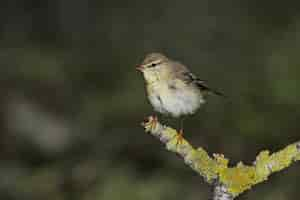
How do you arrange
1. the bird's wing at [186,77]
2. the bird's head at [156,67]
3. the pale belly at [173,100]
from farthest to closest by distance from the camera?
the bird's wing at [186,77] → the bird's head at [156,67] → the pale belly at [173,100]

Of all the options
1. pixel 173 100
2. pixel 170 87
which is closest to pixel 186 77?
pixel 170 87

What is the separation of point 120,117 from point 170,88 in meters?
2.85

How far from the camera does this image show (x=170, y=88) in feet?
18.1

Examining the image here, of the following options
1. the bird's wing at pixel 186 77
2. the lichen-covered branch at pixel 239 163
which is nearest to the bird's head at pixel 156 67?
the bird's wing at pixel 186 77

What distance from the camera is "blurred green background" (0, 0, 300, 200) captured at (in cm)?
706

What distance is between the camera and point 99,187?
6762 millimetres

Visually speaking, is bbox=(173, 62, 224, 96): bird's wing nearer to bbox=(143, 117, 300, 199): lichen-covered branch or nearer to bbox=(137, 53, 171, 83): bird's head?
bbox=(137, 53, 171, 83): bird's head

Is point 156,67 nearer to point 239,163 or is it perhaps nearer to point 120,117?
point 239,163

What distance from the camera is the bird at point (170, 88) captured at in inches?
212

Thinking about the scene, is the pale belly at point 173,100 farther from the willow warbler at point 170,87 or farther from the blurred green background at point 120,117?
the blurred green background at point 120,117

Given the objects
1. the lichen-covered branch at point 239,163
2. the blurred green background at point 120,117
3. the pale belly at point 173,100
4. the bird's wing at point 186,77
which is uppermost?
the blurred green background at point 120,117

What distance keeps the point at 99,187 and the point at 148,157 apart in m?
1.37

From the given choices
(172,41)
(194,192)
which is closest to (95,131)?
(194,192)

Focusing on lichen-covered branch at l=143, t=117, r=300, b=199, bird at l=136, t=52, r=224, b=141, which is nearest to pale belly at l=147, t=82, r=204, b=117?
bird at l=136, t=52, r=224, b=141
